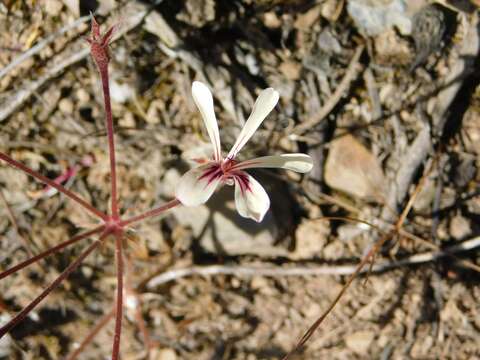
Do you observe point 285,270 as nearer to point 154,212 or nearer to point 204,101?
point 154,212

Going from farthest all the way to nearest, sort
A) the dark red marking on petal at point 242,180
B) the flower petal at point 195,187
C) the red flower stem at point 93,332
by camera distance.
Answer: the red flower stem at point 93,332 < the dark red marking on petal at point 242,180 < the flower petal at point 195,187

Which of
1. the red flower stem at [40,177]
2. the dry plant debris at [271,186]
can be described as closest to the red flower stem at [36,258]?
the red flower stem at [40,177]

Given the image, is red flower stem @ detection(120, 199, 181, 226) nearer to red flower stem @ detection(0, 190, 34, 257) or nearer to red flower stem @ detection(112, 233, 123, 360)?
red flower stem @ detection(112, 233, 123, 360)

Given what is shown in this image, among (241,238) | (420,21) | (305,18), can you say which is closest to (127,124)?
(241,238)

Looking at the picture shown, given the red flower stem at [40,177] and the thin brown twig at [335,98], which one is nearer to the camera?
the red flower stem at [40,177]

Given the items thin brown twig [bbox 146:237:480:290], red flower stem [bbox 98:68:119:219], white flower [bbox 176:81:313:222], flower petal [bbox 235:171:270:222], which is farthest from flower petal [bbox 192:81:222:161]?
thin brown twig [bbox 146:237:480:290]

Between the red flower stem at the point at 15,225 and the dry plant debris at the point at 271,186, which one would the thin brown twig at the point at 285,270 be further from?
the red flower stem at the point at 15,225

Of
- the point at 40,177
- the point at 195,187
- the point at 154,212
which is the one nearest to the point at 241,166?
the point at 195,187

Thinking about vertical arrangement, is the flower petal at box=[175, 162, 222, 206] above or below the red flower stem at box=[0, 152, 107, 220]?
above
